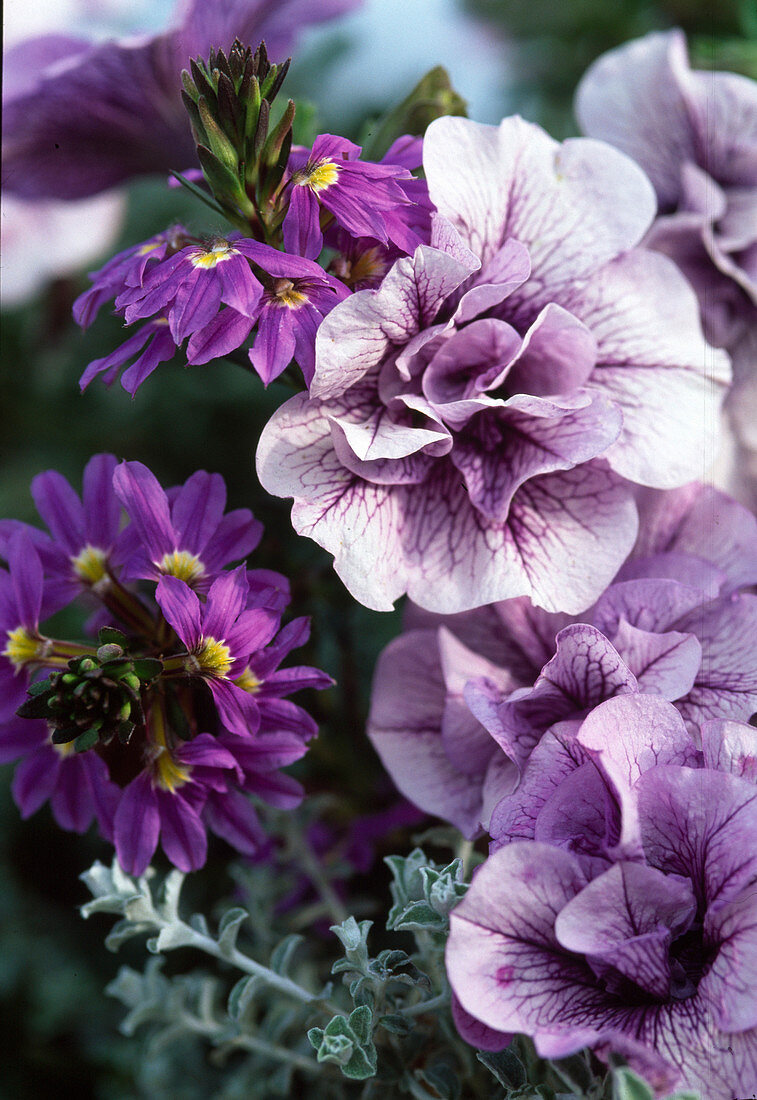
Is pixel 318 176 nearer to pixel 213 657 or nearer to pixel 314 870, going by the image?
pixel 213 657

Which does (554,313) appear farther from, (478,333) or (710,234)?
(710,234)

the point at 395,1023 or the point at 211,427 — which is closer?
the point at 395,1023

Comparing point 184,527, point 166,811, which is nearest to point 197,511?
point 184,527

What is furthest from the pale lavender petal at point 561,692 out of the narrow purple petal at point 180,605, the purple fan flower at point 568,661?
the narrow purple petal at point 180,605

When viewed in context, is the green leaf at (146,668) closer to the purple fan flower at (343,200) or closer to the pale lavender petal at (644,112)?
the purple fan flower at (343,200)

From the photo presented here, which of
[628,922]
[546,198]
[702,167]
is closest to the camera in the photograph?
[628,922]

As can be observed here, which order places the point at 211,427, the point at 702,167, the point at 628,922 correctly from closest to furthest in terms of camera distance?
the point at 628,922 < the point at 702,167 < the point at 211,427
